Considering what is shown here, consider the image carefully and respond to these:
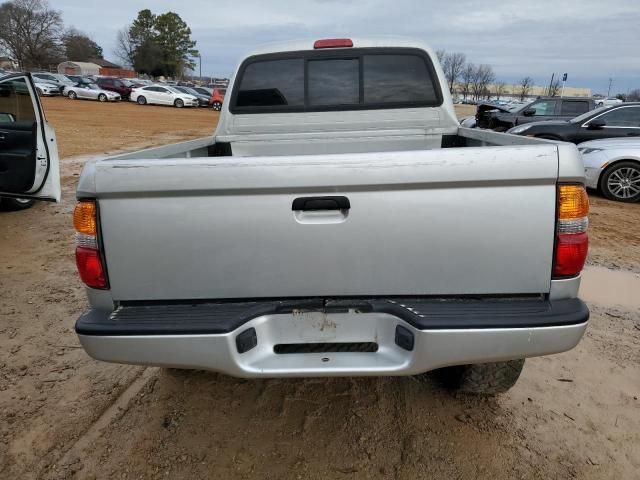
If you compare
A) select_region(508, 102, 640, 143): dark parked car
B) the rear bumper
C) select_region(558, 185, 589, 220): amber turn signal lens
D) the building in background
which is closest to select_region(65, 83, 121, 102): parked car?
select_region(508, 102, 640, 143): dark parked car

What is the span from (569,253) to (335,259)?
3.28 feet

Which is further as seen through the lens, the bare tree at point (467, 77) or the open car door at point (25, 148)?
the bare tree at point (467, 77)

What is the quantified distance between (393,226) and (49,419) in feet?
7.59

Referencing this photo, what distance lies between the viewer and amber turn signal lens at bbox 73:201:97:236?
6.77 ft

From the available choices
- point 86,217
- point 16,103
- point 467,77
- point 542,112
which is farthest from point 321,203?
point 467,77

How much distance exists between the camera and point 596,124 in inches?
413

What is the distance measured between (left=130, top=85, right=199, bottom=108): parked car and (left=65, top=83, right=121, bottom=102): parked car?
160 centimetres

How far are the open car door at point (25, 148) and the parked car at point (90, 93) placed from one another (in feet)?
111

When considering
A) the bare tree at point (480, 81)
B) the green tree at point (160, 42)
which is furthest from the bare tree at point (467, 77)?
the green tree at point (160, 42)

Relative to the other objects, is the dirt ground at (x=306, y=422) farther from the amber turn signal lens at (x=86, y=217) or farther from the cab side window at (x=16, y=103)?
the cab side window at (x=16, y=103)

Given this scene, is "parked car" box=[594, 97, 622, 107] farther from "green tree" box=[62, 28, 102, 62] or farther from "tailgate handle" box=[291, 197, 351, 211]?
"green tree" box=[62, 28, 102, 62]

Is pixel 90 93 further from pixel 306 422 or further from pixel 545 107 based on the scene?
pixel 306 422

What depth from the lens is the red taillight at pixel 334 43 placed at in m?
3.82

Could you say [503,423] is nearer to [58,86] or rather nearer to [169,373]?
[169,373]
